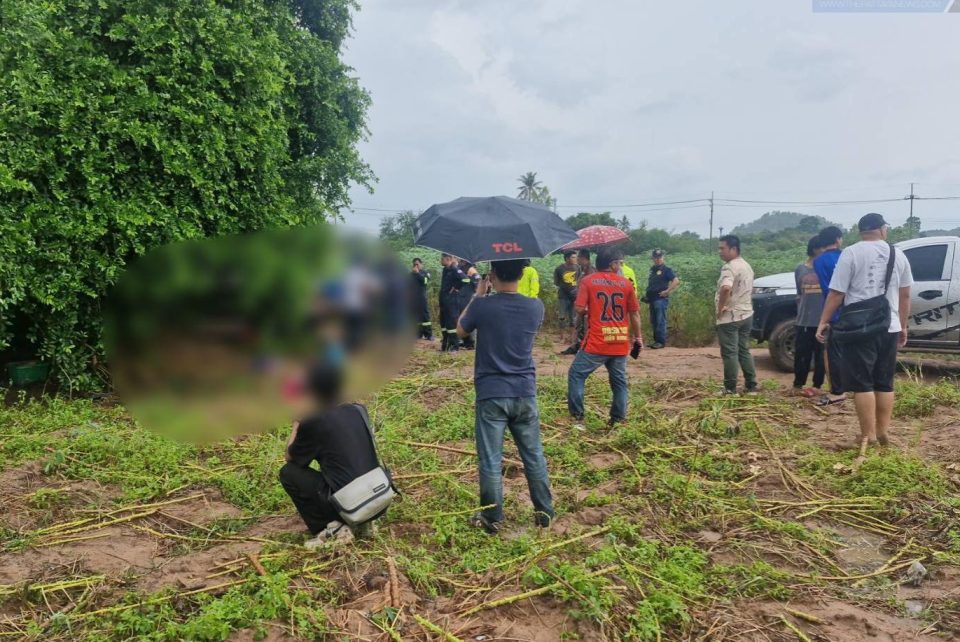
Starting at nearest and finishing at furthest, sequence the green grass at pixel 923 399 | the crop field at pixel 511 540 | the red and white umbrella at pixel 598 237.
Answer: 1. the crop field at pixel 511 540
2. the green grass at pixel 923 399
3. the red and white umbrella at pixel 598 237

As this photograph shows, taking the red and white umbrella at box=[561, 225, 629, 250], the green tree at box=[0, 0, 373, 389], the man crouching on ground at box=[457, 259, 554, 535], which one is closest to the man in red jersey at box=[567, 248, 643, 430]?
the man crouching on ground at box=[457, 259, 554, 535]

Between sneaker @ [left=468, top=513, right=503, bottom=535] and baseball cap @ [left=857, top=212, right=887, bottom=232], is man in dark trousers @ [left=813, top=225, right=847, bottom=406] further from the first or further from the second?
sneaker @ [left=468, top=513, right=503, bottom=535]

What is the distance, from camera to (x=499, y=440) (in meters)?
3.81

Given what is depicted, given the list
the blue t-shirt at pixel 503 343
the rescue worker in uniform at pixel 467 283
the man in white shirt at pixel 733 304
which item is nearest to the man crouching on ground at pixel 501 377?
the blue t-shirt at pixel 503 343

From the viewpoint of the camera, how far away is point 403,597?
3.05 meters

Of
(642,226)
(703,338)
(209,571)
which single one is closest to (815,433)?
(209,571)

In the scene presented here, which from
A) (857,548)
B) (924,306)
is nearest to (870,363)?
(857,548)

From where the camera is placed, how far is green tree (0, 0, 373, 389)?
5828mm

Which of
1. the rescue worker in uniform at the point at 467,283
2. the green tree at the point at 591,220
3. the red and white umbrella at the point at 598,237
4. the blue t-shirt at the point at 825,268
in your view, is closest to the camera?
the blue t-shirt at the point at 825,268

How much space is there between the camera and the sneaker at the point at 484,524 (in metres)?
3.86

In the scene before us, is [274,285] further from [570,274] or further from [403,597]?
[570,274]

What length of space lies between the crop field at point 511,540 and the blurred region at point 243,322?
166 cm

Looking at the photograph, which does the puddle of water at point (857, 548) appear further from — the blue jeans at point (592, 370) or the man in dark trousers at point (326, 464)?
the man in dark trousers at point (326, 464)

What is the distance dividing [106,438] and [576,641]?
174 inches
